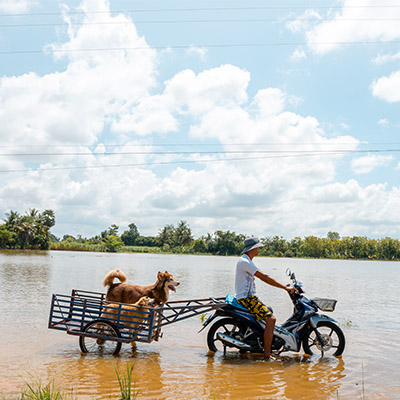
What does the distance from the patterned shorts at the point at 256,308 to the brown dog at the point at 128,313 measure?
179cm

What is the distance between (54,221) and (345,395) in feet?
303

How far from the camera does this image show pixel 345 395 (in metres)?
5.91

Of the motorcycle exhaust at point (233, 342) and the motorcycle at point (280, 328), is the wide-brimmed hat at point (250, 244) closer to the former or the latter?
the motorcycle at point (280, 328)

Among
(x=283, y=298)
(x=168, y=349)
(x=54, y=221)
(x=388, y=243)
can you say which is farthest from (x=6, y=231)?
(x=388, y=243)

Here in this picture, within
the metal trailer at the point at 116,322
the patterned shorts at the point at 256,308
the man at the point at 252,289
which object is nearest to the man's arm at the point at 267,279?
the man at the point at 252,289

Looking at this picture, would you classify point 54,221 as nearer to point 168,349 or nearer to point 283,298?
point 283,298

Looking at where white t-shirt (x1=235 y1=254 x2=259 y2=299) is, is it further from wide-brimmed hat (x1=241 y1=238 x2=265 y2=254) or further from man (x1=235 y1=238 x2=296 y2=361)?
wide-brimmed hat (x1=241 y1=238 x2=265 y2=254)

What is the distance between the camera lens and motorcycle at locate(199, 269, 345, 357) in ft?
24.6

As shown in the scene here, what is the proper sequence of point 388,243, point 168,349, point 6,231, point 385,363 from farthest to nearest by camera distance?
point 388,243 → point 6,231 → point 168,349 → point 385,363

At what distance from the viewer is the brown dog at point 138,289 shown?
848 centimetres

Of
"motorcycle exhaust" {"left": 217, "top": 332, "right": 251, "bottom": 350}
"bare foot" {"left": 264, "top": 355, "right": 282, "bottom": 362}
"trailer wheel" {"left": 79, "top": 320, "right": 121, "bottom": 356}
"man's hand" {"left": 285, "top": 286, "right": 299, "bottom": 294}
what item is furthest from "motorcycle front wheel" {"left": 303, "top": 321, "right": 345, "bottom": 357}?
"trailer wheel" {"left": 79, "top": 320, "right": 121, "bottom": 356}

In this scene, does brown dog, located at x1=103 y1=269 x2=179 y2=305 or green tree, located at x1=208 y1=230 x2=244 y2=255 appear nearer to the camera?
brown dog, located at x1=103 y1=269 x2=179 y2=305

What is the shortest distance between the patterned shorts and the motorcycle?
97 millimetres

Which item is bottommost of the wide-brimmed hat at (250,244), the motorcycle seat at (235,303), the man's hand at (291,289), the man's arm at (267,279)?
the motorcycle seat at (235,303)
